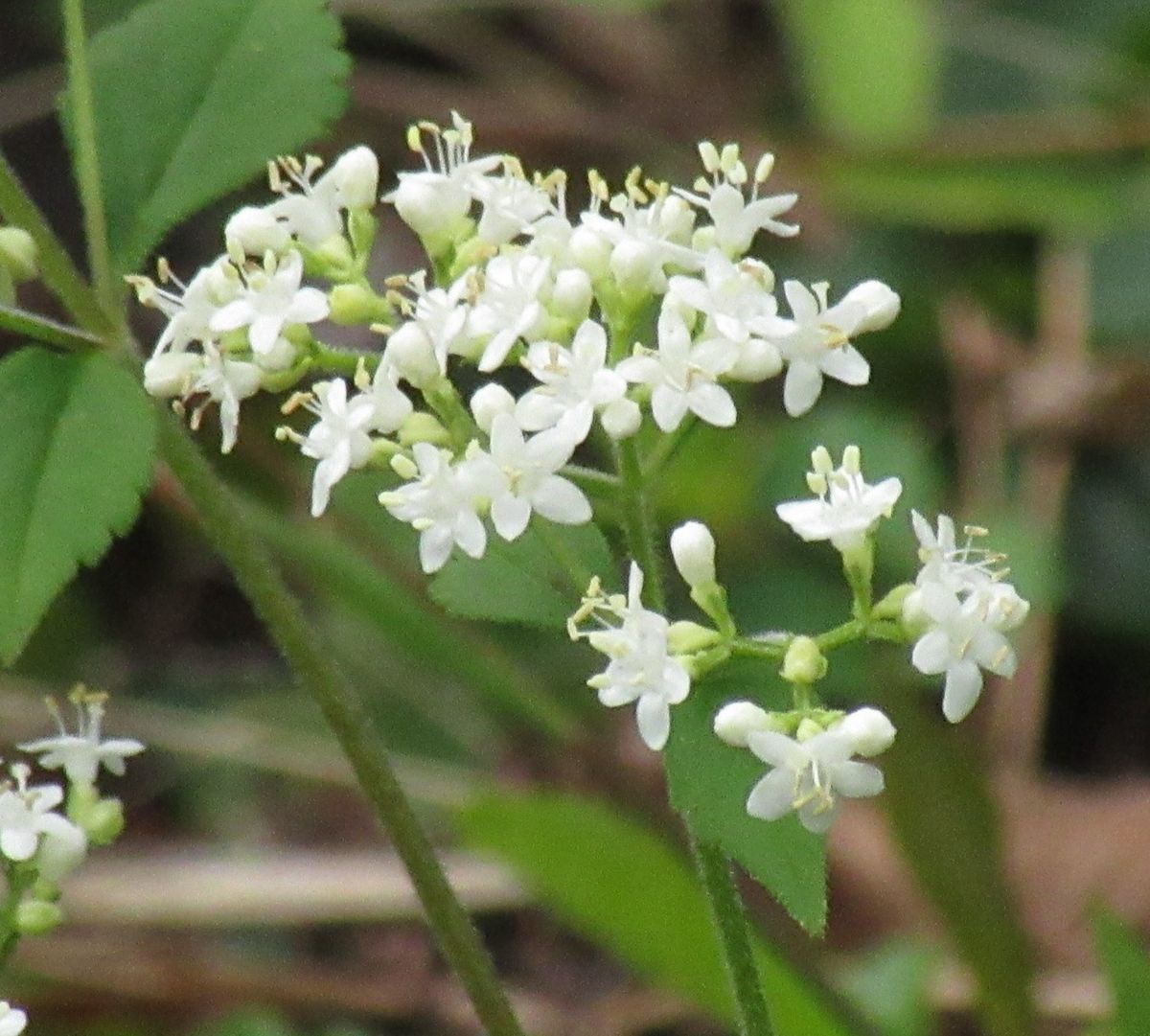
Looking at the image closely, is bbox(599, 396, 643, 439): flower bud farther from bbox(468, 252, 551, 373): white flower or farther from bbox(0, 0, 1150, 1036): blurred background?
bbox(0, 0, 1150, 1036): blurred background

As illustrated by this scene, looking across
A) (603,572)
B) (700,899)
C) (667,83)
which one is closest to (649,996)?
(700,899)

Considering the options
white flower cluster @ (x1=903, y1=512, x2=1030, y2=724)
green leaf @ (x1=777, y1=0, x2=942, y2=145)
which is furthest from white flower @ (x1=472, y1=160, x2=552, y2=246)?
green leaf @ (x1=777, y1=0, x2=942, y2=145)

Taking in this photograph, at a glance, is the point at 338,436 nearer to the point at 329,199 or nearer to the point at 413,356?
the point at 413,356

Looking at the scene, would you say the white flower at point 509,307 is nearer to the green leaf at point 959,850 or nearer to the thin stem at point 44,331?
the thin stem at point 44,331

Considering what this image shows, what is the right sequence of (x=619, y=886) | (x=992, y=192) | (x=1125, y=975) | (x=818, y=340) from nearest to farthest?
(x=818, y=340) → (x=1125, y=975) → (x=619, y=886) → (x=992, y=192)

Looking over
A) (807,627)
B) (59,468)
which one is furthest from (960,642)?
(807,627)

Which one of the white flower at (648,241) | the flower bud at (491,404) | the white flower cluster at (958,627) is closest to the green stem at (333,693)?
the flower bud at (491,404)
